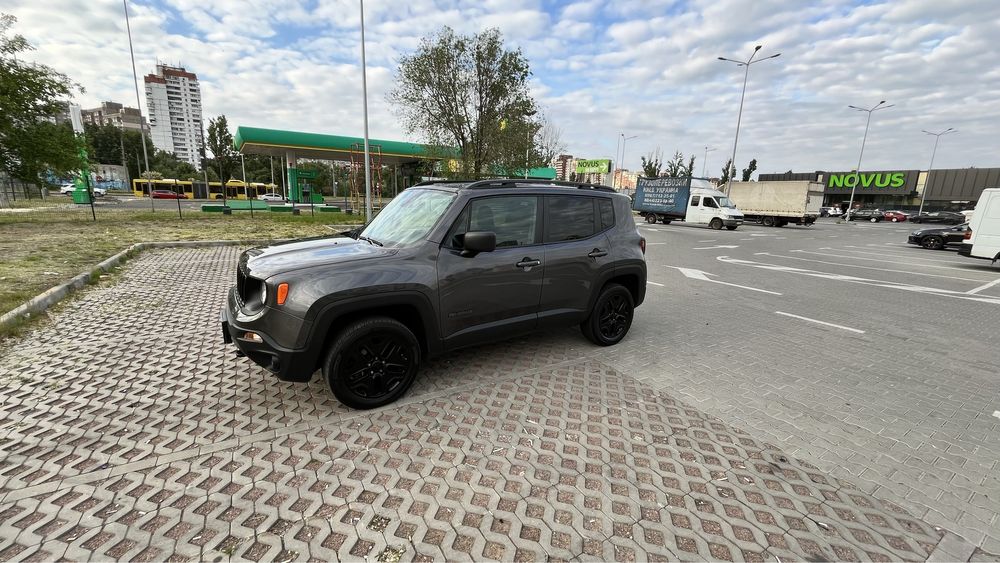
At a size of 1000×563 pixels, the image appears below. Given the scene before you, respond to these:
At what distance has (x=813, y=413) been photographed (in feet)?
11.8

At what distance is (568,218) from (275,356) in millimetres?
→ 3055

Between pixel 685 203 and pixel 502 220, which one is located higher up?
pixel 685 203

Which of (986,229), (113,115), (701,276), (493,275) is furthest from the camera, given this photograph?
(113,115)

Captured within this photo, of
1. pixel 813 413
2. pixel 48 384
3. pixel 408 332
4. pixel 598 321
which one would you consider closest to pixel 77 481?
pixel 48 384

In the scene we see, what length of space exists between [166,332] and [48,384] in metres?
1.37

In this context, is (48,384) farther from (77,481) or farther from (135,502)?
(135,502)

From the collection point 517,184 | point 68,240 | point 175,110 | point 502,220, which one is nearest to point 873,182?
point 517,184

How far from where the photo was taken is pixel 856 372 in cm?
450

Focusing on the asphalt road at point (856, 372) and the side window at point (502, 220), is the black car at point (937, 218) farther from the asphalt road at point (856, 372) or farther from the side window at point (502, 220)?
the side window at point (502, 220)

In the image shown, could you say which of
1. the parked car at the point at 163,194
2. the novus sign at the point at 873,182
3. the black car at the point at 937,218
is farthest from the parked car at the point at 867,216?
the parked car at the point at 163,194

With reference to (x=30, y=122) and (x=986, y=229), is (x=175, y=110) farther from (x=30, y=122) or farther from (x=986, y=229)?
(x=986, y=229)

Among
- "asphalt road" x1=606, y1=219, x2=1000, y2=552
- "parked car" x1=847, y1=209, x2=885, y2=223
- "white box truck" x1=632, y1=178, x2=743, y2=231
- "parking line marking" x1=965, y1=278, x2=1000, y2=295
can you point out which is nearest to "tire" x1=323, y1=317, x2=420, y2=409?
"asphalt road" x1=606, y1=219, x2=1000, y2=552

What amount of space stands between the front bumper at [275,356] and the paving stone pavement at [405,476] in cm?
43

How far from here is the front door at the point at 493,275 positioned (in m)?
3.67
